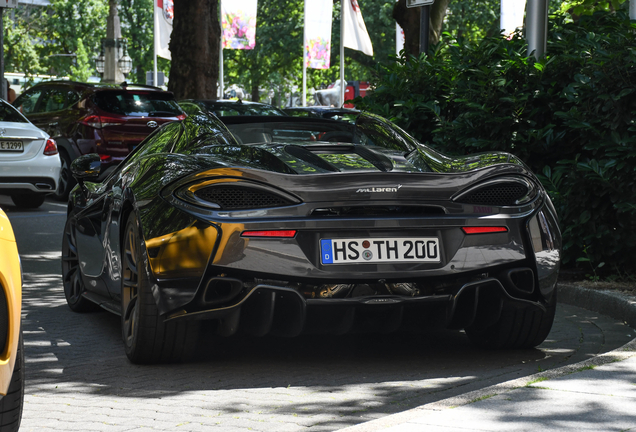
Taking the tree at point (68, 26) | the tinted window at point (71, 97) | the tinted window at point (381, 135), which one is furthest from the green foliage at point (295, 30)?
the tinted window at point (381, 135)

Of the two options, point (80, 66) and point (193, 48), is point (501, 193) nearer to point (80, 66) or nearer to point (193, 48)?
point (193, 48)

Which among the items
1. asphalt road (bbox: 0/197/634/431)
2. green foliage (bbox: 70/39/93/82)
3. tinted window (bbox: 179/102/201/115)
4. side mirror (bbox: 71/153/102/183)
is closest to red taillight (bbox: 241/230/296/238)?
asphalt road (bbox: 0/197/634/431)

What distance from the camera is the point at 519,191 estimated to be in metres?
5.05

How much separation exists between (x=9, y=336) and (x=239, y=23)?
2926 cm

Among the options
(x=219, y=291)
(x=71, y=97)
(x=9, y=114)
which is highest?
(x=71, y=97)

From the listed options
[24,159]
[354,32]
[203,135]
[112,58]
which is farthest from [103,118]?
[112,58]

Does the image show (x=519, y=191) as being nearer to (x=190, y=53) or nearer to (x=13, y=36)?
(x=190, y=53)

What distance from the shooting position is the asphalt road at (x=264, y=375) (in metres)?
4.20

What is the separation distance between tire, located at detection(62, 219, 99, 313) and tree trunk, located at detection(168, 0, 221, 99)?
11122 mm

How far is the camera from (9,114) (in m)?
14.1

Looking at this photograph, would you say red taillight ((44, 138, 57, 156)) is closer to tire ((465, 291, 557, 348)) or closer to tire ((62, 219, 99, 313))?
tire ((62, 219, 99, 313))

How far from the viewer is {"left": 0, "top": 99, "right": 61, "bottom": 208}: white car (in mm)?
13359

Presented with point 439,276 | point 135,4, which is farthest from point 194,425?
point 135,4

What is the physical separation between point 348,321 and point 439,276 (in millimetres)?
500
